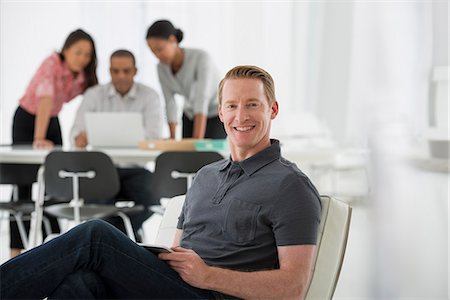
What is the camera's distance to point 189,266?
1.55 m

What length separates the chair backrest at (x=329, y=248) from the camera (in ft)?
5.49

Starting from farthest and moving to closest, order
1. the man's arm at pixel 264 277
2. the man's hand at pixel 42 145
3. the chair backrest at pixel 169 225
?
the man's hand at pixel 42 145 < the chair backrest at pixel 169 225 < the man's arm at pixel 264 277

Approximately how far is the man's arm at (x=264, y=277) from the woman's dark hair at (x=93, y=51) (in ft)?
8.68

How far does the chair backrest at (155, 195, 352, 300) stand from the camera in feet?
5.49

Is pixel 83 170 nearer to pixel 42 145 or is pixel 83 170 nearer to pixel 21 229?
pixel 42 145

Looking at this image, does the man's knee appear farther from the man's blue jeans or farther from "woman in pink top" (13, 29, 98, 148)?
"woman in pink top" (13, 29, 98, 148)

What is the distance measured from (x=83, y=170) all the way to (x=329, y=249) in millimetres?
1844

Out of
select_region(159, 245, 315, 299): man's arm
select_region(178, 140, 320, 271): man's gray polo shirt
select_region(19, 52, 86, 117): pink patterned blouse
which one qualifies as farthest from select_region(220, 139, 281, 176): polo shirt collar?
select_region(19, 52, 86, 117): pink patterned blouse

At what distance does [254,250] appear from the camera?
5.36 feet

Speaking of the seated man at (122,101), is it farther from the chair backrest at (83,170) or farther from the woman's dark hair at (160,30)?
the chair backrest at (83,170)

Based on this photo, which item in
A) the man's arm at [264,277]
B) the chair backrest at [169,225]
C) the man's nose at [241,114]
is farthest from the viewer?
the chair backrest at [169,225]

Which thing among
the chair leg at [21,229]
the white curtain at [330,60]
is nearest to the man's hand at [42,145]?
the chair leg at [21,229]

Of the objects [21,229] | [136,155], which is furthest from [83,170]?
[21,229]

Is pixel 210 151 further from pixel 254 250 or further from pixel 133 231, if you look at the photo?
pixel 254 250
